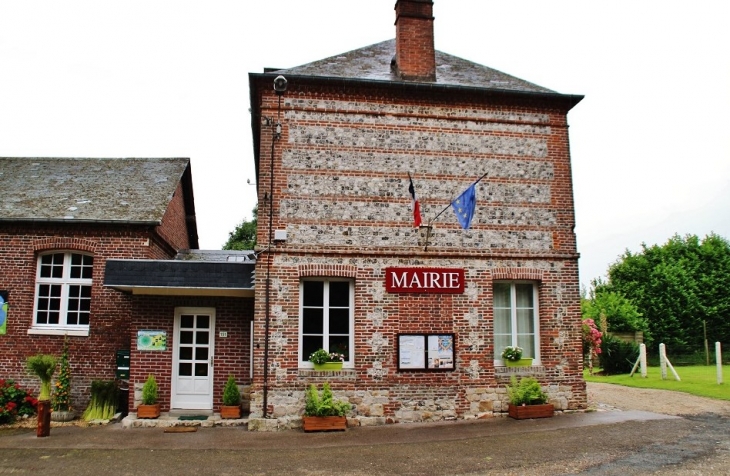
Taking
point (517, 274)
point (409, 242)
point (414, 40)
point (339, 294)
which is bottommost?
point (339, 294)

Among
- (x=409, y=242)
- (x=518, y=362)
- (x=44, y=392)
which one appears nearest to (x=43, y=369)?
(x=44, y=392)

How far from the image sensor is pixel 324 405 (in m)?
10.6

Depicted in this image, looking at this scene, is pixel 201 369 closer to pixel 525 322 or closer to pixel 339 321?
pixel 339 321

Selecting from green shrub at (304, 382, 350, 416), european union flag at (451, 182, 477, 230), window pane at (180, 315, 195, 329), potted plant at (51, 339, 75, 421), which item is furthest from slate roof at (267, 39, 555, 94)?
potted plant at (51, 339, 75, 421)

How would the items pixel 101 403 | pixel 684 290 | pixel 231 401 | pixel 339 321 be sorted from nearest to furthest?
pixel 231 401 < pixel 339 321 < pixel 101 403 < pixel 684 290

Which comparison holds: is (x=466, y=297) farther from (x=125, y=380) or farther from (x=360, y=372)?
Result: (x=125, y=380)

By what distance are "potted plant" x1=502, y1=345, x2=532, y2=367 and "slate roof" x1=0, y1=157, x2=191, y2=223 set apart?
8363mm

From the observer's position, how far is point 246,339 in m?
12.5

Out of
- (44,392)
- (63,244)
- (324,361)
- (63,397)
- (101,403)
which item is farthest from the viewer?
(63,244)

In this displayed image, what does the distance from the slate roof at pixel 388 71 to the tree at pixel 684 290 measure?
19233mm

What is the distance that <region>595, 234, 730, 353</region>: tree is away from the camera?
96.0 ft

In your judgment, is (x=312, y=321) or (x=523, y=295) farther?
(x=523, y=295)

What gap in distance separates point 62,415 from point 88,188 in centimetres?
587

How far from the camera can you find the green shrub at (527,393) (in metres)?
11.4
